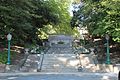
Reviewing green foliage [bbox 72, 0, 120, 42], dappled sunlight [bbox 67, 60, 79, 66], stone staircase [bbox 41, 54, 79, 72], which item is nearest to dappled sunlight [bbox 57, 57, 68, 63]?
stone staircase [bbox 41, 54, 79, 72]

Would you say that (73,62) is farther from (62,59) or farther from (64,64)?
(62,59)

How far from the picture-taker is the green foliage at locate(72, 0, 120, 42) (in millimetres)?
23266

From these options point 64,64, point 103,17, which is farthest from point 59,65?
point 103,17

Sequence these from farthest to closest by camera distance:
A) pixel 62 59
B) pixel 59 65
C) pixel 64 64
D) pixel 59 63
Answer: pixel 62 59, pixel 59 63, pixel 64 64, pixel 59 65

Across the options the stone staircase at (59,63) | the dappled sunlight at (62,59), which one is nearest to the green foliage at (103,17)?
the stone staircase at (59,63)

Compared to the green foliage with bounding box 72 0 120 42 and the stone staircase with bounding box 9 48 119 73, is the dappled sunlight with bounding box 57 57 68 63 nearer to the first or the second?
the stone staircase with bounding box 9 48 119 73

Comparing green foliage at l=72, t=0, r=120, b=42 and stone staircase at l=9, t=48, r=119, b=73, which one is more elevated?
green foliage at l=72, t=0, r=120, b=42

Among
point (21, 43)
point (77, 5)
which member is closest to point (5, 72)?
point (21, 43)

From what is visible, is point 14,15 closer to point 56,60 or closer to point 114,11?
point 56,60

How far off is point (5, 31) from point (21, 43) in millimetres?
7388

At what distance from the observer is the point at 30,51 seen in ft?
102

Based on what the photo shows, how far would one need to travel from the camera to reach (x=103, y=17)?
2583 cm

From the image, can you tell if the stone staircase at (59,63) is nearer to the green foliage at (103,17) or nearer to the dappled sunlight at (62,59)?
the dappled sunlight at (62,59)

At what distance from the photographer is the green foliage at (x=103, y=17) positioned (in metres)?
23.3
